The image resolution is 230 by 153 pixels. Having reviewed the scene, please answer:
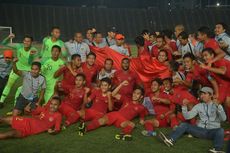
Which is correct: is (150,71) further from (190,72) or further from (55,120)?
(55,120)

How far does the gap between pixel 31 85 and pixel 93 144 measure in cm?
281

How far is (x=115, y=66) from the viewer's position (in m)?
10.8

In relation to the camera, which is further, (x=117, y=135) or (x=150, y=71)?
(x=150, y=71)

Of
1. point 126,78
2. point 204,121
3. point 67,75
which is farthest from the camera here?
point 67,75

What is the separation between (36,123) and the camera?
7203mm

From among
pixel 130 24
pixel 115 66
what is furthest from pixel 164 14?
pixel 115 66

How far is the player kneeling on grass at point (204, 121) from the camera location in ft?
22.2

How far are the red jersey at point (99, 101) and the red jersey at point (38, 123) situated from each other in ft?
3.87

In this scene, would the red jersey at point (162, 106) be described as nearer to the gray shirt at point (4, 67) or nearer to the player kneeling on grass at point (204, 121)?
the player kneeling on grass at point (204, 121)

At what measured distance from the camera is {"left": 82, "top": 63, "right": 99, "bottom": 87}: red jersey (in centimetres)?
954

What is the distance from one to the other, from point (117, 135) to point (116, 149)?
0.68 metres

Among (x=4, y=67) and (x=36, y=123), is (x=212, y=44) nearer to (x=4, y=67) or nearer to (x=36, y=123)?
(x=36, y=123)

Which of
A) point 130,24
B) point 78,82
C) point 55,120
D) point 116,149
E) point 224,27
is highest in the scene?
point 130,24

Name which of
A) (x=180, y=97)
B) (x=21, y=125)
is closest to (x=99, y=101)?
(x=180, y=97)
